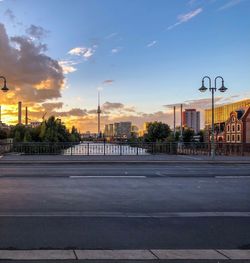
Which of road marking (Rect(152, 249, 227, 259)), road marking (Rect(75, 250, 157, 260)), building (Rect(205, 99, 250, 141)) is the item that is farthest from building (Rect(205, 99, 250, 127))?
road marking (Rect(75, 250, 157, 260))

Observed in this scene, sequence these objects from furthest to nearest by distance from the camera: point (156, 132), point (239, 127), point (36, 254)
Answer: point (239, 127)
point (156, 132)
point (36, 254)

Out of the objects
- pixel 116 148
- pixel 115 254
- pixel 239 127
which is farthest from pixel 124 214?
→ pixel 239 127

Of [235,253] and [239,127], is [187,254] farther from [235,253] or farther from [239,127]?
[239,127]

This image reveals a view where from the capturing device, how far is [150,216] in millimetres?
9648

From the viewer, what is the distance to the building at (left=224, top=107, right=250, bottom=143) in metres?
121

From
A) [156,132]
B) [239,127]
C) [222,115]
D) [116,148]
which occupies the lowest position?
[116,148]

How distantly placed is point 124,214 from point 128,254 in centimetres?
330

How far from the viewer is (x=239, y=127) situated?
126 m

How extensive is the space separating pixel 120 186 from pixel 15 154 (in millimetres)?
21532

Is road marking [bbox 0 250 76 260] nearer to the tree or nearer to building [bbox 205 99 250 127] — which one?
the tree

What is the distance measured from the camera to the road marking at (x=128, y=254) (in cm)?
636

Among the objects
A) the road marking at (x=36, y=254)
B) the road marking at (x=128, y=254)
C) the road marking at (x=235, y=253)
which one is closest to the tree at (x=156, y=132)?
the road marking at (x=235, y=253)

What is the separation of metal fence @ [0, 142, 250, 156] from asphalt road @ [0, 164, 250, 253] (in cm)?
1847

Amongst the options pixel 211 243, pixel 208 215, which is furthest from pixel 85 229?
pixel 208 215
